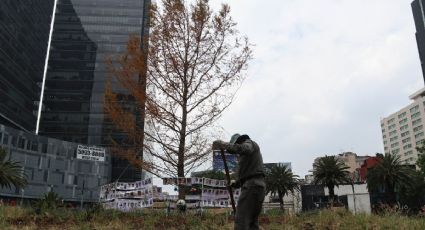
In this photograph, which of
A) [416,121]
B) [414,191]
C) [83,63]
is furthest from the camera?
[416,121]

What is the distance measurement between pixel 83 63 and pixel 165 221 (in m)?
108

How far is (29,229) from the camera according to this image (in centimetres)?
770

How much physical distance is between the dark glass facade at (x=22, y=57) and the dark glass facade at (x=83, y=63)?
4026 mm

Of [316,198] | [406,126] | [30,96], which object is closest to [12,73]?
[30,96]

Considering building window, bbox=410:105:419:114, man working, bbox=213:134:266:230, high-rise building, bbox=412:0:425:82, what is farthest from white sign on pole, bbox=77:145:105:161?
high-rise building, bbox=412:0:425:82

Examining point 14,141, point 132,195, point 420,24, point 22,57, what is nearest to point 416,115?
point 420,24

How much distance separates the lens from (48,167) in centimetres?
7681

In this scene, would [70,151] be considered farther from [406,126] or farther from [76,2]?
[406,126]

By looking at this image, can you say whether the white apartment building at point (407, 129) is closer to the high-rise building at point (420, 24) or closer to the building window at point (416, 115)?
the building window at point (416, 115)

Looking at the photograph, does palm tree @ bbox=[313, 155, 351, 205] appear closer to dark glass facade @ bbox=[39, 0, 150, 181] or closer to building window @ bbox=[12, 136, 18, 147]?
building window @ bbox=[12, 136, 18, 147]

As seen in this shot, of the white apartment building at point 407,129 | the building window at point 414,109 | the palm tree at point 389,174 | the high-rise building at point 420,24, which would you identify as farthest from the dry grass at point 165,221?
the high-rise building at point 420,24

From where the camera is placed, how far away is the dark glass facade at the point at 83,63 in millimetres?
103500

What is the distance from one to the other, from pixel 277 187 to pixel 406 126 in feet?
337

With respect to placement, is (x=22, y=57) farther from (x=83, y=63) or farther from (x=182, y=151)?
(x=182, y=151)
